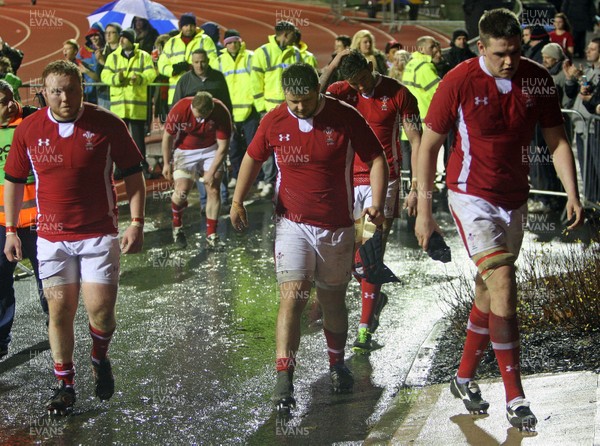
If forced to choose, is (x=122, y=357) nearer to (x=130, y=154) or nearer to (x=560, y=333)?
(x=130, y=154)

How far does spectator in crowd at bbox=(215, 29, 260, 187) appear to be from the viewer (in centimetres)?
1565

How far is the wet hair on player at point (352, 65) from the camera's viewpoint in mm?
8320

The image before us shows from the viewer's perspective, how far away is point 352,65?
8328 mm

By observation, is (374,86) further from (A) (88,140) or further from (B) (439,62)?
(B) (439,62)

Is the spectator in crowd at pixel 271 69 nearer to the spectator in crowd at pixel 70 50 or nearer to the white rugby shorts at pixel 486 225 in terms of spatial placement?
the spectator in crowd at pixel 70 50

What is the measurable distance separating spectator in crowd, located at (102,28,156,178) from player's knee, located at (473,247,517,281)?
10860 mm

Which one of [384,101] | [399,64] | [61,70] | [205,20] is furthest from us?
[205,20]

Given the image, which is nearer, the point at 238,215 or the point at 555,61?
the point at 238,215

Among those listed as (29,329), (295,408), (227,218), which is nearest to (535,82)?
(295,408)

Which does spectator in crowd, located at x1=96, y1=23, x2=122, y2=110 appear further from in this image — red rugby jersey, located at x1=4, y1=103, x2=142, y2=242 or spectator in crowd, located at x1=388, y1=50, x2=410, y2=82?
red rugby jersey, located at x1=4, y1=103, x2=142, y2=242

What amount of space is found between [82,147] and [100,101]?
10.8m

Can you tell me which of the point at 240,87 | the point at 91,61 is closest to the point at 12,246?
the point at 240,87

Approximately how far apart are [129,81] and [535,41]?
611 cm

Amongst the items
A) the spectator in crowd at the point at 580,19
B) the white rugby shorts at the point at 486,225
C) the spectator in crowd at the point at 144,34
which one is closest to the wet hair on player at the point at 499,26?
the white rugby shorts at the point at 486,225
